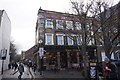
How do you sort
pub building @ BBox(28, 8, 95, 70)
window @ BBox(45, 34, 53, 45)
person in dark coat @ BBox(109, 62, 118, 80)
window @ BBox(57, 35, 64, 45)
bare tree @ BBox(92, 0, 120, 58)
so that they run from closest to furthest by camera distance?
person in dark coat @ BBox(109, 62, 118, 80) → bare tree @ BBox(92, 0, 120, 58) → pub building @ BBox(28, 8, 95, 70) → window @ BBox(45, 34, 53, 45) → window @ BBox(57, 35, 64, 45)

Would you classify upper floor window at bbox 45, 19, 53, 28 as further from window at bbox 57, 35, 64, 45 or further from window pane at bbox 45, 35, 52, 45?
window at bbox 57, 35, 64, 45

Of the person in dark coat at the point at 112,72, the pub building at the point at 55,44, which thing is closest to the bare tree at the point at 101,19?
the person in dark coat at the point at 112,72

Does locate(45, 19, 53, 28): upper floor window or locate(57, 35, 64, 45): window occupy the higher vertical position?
locate(45, 19, 53, 28): upper floor window

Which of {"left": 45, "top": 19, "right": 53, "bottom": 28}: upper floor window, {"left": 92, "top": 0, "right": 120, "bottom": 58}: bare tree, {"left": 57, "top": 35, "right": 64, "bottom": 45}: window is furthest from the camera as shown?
{"left": 57, "top": 35, "right": 64, "bottom": 45}: window

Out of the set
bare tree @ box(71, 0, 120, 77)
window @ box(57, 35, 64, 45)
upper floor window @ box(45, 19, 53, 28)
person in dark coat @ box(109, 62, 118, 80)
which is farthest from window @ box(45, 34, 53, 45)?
person in dark coat @ box(109, 62, 118, 80)

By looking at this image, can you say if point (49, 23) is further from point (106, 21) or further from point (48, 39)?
point (106, 21)

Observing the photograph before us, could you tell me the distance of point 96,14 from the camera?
21.8 metres

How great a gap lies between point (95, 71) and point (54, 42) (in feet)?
67.0

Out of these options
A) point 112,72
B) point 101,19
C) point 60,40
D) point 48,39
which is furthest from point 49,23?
point 112,72

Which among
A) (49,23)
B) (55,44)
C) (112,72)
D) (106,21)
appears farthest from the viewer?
(49,23)

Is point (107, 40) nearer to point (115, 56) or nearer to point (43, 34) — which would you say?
point (43, 34)

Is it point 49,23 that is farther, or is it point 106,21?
point 49,23

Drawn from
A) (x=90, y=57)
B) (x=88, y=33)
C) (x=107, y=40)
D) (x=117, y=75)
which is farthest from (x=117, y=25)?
(x=90, y=57)

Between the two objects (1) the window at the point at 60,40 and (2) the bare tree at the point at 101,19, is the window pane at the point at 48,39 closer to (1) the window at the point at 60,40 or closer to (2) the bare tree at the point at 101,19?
(1) the window at the point at 60,40
